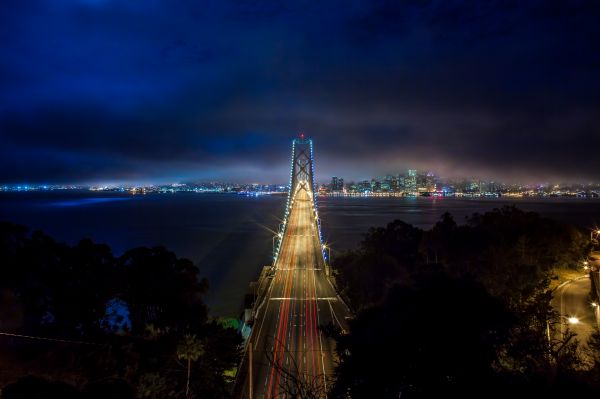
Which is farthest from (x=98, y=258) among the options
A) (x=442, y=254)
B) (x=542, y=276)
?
(x=442, y=254)

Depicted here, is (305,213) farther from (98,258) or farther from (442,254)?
(98,258)

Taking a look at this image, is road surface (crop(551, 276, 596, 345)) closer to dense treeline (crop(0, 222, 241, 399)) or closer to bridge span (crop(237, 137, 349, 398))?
bridge span (crop(237, 137, 349, 398))

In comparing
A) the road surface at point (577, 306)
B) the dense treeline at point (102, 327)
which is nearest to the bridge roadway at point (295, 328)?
the dense treeline at point (102, 327)

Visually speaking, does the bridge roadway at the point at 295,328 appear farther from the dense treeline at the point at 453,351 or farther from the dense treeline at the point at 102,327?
the dense treeline at the point at 102,327

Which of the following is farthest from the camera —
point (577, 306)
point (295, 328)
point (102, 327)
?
point (295, 328)

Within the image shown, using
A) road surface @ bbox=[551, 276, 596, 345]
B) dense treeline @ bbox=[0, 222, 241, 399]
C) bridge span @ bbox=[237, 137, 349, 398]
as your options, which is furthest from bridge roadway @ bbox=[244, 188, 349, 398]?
road surface @ bbox=[551, 276, 596, 345]

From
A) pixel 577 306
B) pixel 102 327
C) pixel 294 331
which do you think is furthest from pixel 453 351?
pixel 577 306

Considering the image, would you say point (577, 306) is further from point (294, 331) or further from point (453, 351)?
point (453, 351)
